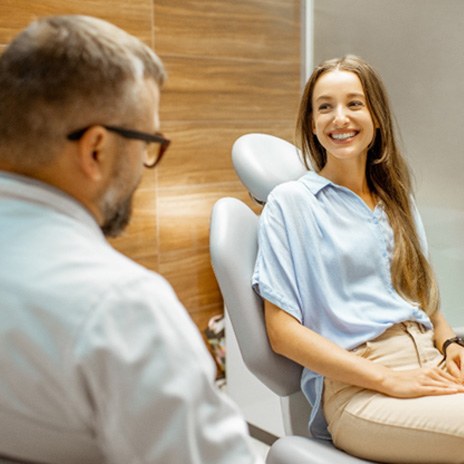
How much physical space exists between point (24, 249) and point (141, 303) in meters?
0.15

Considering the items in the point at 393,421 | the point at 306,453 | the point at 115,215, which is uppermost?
the point at 115,215

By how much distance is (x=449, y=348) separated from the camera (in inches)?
68.6

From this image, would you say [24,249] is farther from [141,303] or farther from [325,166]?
[325,166]

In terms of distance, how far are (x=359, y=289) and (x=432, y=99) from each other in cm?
129

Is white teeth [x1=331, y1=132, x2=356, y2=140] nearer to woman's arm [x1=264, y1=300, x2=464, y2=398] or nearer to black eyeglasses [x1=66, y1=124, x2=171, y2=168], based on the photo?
woman's arm [x1=264, y1=300, x2=464, y2=398]

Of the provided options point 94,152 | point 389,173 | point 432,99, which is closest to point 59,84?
point 94,152

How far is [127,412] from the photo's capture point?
0.77 meters

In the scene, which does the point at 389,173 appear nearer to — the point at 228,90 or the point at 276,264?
the point at 276,264

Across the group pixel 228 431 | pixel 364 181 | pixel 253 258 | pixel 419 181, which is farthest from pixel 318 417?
pixel 419 181

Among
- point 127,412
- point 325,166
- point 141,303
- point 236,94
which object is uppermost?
point 141,303

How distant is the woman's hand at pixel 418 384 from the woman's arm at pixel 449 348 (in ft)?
0.31

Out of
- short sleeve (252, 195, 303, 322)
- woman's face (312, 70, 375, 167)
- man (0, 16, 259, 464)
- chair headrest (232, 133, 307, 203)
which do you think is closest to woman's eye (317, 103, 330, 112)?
woman's face (312, 70, 375, 167)

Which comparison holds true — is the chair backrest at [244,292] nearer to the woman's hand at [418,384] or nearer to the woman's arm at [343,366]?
the woman's arm at [343,366]

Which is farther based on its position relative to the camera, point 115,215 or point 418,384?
point 418,384
